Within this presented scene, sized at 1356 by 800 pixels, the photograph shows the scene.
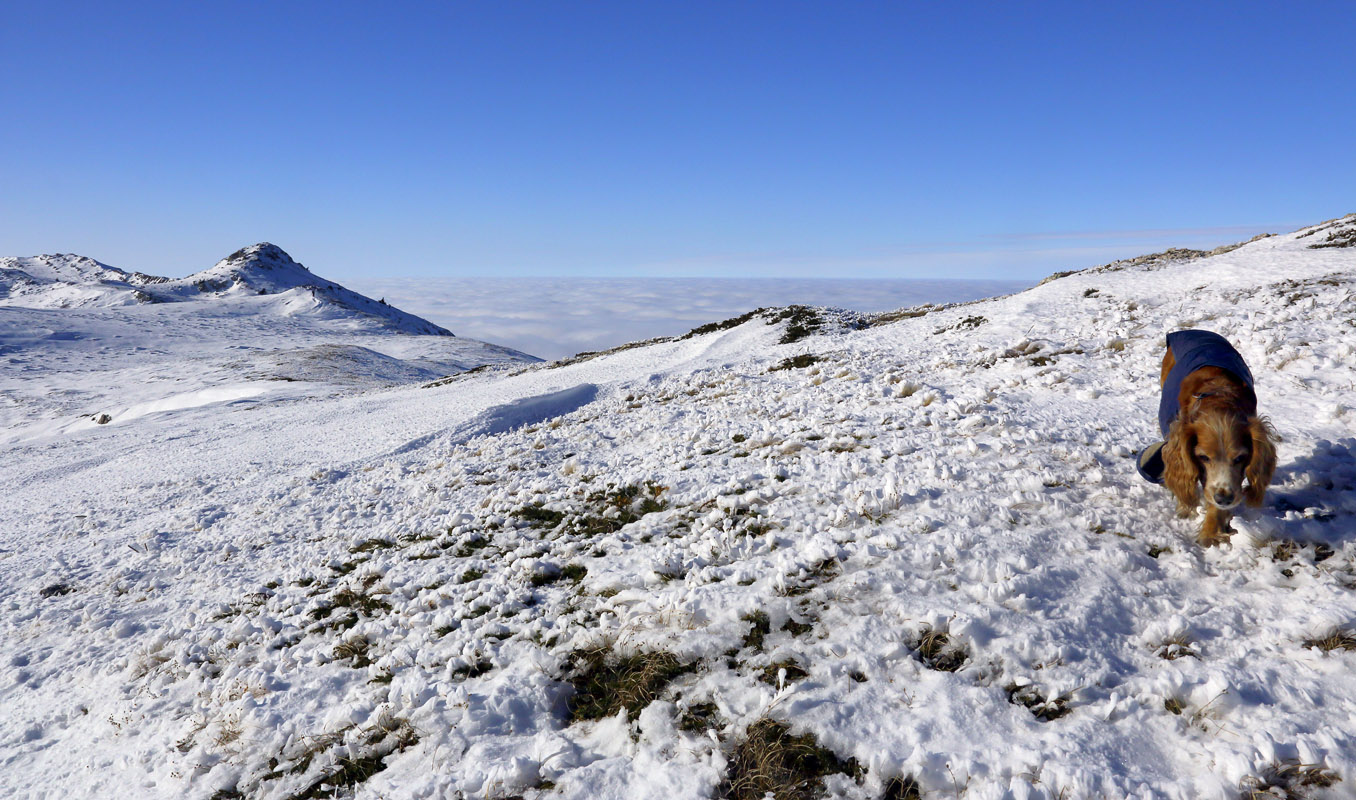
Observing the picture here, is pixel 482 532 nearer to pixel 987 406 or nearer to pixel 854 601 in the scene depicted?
pixel 854 601

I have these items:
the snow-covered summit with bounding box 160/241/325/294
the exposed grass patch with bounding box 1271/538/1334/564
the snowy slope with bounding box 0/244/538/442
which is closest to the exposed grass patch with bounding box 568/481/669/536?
the exposed grass patch with bounding box 1271/538/1334/564

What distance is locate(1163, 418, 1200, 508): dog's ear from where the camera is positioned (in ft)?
19.9

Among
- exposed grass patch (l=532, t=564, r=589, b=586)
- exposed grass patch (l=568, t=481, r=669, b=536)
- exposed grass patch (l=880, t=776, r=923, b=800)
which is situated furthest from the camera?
exposed grass patch (l=568, t=481, r=669, b=536)

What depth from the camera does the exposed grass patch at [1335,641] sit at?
15.0 ft

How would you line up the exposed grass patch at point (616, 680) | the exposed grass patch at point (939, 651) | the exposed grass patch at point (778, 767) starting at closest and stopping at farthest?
the exposed grass patch at point (778, 767) < the exposed grass patch at point (939, 651) < the exposed grass patch at point (616, 680)

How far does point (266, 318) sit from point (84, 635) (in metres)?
94.9

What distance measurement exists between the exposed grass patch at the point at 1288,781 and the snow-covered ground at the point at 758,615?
0.02 metres

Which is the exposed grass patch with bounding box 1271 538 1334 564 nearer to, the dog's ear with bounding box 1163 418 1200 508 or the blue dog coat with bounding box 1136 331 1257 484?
the dog's ear with bounding box 1163 418 1200 508

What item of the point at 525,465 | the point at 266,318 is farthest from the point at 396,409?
the point at 266,318

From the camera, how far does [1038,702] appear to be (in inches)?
179

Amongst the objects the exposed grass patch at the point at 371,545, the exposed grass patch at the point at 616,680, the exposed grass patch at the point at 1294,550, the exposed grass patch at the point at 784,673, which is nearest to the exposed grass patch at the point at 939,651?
the exposed grass patch at the point at 784,673

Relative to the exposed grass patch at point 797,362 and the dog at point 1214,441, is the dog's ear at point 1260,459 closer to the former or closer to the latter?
the dog at point 1214,441

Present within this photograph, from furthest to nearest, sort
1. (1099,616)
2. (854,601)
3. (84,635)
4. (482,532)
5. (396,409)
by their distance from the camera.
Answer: (396,409), (482,532), (84,635), (854,601), (1099,616)

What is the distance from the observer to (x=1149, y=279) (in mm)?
19406
